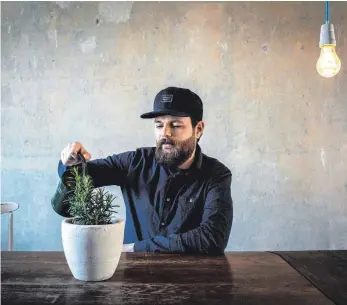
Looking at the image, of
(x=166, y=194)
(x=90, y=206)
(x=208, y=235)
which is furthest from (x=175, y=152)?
(x=90, y=206)

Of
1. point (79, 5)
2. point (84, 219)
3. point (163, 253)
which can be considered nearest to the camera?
point (84, 219)

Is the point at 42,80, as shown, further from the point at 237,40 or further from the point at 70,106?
the point at 237,40

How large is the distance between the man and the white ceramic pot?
1.94 feet

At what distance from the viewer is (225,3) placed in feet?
10.1

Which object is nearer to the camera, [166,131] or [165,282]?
[165,282]

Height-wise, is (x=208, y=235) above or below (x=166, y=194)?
below

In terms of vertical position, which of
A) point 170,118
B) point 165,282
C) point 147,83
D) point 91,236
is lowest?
point 165,282

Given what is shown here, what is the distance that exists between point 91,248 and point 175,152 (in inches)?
33.0

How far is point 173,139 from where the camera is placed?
73.3 inches

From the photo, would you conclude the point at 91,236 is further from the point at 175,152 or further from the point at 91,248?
the point at 175,152

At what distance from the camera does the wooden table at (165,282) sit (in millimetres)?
977

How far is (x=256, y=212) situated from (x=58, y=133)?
1525 mm

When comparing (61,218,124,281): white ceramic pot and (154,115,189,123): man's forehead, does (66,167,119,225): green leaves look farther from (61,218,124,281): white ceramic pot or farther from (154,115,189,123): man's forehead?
(154,115,189,123): man's forehead

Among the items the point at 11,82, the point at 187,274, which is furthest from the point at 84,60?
the point at 187,274
